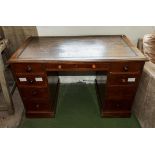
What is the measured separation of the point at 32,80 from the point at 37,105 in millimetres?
326

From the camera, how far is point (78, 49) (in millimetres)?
1520

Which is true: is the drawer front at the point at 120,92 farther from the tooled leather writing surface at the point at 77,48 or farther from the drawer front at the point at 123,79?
the tooled leather writing surface at the point at 77,48

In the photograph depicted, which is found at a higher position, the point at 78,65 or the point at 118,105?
the point at 78,65

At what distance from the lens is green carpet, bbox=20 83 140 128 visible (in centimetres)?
170

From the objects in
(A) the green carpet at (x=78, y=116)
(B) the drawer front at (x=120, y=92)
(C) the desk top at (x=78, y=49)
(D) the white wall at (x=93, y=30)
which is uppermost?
(D) the white wall at (x=93, y=30)

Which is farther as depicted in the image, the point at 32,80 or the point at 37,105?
the point at 37,105

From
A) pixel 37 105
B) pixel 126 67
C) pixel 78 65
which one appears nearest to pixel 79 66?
pixel 78 65

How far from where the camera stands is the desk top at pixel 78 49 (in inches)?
53.7

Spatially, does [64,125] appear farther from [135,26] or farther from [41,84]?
[135,26]

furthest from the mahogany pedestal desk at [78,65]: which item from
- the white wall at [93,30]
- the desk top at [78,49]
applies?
the white wall at [93,30]

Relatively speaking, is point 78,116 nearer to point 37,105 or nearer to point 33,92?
point 37,105

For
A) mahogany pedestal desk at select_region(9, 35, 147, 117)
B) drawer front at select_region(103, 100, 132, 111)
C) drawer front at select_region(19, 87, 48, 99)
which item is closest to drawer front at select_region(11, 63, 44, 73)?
mahogany pedestal desk at select_region(9, 35, 147, 117)

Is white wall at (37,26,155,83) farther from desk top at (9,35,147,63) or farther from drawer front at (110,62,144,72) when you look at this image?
drawer front at (110,62,144,72)

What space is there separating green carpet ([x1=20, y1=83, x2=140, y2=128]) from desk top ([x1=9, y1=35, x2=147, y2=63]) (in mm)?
728
